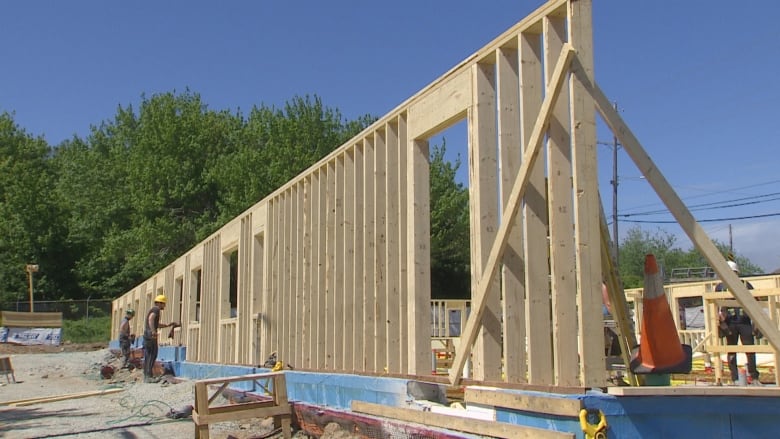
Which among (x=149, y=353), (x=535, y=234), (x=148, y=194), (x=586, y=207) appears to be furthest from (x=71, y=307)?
(x=586, y=207)

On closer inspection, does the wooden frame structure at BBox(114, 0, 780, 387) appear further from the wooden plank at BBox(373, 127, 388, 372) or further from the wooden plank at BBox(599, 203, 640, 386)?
the wooden plank at BBox(599, 203, 640, 386)

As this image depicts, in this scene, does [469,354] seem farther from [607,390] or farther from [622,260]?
[622,260]

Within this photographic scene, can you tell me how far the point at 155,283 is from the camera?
77.3 ft

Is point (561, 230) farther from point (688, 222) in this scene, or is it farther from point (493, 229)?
point (493, 229)

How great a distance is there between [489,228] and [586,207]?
1.17 m

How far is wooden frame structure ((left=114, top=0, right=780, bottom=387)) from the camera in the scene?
5.05 meters

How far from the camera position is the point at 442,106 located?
6918mm

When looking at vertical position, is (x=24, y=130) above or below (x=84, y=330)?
above

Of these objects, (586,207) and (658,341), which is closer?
(658,341)

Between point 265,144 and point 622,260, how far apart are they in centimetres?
3996

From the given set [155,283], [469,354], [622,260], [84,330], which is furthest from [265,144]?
[622,260]

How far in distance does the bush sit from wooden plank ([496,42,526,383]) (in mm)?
33987

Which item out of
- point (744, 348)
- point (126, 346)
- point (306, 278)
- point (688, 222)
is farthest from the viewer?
point (126, 346)

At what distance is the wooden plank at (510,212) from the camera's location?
5.11 meters
